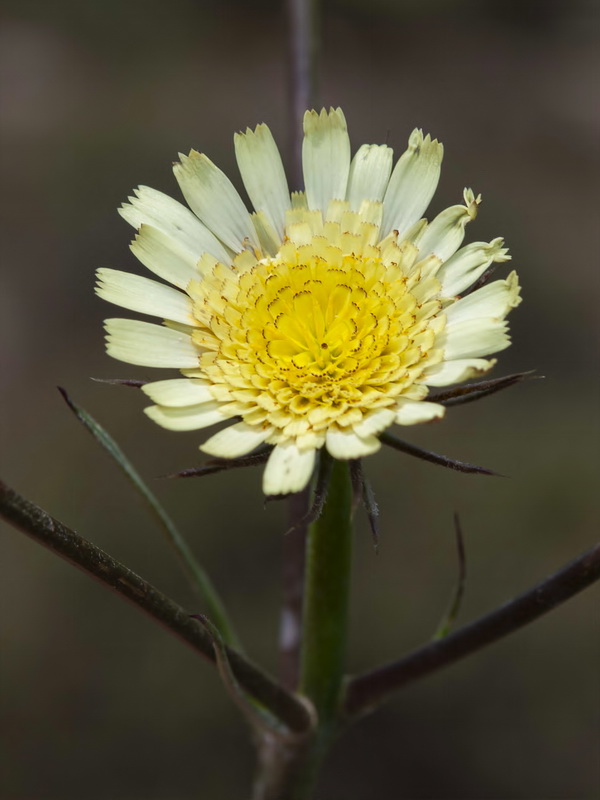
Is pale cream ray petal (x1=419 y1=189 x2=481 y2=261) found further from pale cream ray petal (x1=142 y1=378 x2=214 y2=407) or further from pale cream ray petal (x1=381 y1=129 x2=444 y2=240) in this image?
pale cream ray petal (x1=142 y1=378 x2=214 y2=407)

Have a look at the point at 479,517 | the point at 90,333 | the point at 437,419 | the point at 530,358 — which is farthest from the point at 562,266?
the point at 437,419

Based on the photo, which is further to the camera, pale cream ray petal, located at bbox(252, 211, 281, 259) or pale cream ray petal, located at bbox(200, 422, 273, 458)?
pale cream ray petal, located at bbox(252, 211, 281, 259)

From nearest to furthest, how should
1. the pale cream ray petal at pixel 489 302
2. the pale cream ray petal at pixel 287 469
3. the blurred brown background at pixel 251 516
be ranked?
1. the pale cream ray petal at pixel 287 469
2. the pale cream ray petal at pixel 489 302
3. the blurred brown background at pixel 251 516

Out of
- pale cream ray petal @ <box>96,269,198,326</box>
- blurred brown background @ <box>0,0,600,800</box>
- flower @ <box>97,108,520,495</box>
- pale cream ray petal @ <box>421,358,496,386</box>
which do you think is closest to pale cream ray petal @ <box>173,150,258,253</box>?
flower @ <box>97,108,520,495</box>

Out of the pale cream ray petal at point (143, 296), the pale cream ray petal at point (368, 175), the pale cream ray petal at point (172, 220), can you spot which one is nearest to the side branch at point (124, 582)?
the pale cream ray petal at point (143, 296)

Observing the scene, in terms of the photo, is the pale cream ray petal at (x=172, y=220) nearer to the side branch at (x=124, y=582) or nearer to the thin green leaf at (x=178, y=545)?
the thin green leaf at (x=178, y=545)

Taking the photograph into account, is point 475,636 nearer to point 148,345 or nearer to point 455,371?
point 455,371
